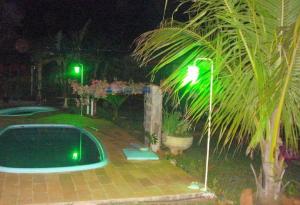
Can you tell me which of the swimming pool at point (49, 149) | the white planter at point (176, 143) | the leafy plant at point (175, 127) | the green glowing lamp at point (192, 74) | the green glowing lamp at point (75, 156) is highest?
the green glowing lamp at point (192, 74)

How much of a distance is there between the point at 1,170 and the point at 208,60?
400 cm

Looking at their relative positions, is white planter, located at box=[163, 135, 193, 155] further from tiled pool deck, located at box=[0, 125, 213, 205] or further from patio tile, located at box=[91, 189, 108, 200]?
patio tile, located at box=[91, 189, 108, 200]

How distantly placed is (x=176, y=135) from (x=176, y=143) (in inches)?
6.5

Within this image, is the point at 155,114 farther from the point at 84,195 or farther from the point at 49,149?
the point at 84,195

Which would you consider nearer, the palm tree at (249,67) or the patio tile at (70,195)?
the palm tree at (249,67)

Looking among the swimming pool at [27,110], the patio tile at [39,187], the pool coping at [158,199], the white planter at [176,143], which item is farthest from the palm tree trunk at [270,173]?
the swimming pool at [27,110]

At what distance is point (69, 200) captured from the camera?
475 centimetres

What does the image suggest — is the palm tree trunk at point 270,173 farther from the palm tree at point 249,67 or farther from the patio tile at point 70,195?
the patio tile at point 70,195

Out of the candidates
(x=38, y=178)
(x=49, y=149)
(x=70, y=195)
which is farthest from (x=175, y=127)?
(x=70, y=195)

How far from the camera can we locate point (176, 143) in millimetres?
7711

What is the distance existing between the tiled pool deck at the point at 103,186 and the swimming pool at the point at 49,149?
1.15 feet

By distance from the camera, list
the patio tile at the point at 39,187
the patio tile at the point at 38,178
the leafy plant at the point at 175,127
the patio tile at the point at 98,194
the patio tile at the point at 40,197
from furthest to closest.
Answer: the leafy plant at the point at 175,127 → the patio tile at the point at 38,178 → the patio tile at the point at 39,187 → the patio tile at the point at 98,194 → the patio tile at the point at 40,197

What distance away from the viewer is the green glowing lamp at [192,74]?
11.5 feet

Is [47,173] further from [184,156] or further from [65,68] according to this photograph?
[65,68]
